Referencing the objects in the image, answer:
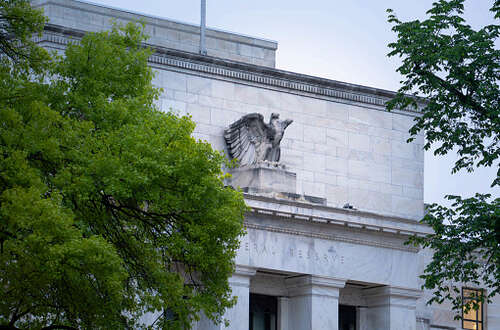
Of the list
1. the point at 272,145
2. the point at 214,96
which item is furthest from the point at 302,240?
the point at 214,96

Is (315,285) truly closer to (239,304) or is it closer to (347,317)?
(239,304)

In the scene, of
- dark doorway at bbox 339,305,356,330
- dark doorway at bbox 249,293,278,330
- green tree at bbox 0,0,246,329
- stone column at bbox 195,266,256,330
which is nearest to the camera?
green tree at bbox 0,0,246,329

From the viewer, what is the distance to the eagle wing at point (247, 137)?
3616 cm

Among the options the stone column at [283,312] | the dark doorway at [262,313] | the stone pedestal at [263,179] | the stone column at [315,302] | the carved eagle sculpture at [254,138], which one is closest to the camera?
the stone column at [315,302]

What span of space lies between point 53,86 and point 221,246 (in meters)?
6.40

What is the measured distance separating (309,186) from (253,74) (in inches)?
193

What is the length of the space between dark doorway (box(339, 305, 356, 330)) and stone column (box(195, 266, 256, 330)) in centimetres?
527

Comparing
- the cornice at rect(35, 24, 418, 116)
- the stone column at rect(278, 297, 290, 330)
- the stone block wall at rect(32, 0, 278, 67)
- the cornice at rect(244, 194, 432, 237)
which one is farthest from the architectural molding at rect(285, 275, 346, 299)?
the stone block wall at rect(32, 0, 278, 67)

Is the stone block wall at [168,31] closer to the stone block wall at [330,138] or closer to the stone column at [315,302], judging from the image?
the stone block wall at [330,138]

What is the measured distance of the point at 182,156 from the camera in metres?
25.4

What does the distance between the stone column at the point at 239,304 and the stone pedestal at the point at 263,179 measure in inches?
120

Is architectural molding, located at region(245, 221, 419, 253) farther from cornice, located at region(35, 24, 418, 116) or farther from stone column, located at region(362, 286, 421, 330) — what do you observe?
cornice, located at region(35, 24, 418, 116)

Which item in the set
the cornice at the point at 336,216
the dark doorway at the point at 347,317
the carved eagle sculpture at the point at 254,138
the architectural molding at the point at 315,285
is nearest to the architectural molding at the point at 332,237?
the cornice at the point at 336,216

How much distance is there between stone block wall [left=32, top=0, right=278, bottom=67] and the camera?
38022 millimetres
